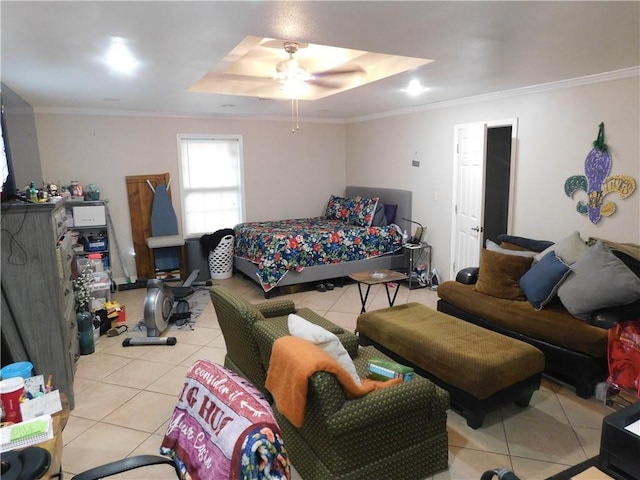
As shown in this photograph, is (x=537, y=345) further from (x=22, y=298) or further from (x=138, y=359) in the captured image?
(x=22, y=298)

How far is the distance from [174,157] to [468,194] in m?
3.88

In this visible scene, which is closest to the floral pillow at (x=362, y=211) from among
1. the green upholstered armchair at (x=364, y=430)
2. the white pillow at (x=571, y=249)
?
the white pillow at (x=571, y=249)

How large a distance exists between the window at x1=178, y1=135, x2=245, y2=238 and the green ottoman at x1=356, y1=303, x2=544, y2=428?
392cm

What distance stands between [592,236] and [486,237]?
1983 millimetres

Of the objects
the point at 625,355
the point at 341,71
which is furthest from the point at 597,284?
the point at 341,71

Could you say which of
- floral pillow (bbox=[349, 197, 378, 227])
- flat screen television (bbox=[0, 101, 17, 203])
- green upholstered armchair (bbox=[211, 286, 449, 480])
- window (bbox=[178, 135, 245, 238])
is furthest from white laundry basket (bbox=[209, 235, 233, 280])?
green upholstered armchair (bbox=[211, 286, 449, 480])

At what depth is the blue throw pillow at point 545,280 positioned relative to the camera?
10.4ft

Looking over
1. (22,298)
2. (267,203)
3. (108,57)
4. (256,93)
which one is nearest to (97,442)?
(22,298)

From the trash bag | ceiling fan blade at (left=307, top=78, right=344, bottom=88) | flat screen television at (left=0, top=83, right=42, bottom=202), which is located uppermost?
ceiling fan blade at (left=307, top=78, right=344, bottom=88)

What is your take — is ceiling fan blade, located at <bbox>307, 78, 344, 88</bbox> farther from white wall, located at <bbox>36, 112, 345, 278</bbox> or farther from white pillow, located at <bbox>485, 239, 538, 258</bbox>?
white pillow, located at <bbox>485, 239, 538, 258</bbox>

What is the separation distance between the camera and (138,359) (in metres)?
3.55

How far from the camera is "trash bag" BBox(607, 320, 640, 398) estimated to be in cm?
263

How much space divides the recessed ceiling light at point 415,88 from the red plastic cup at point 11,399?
3.49 meters

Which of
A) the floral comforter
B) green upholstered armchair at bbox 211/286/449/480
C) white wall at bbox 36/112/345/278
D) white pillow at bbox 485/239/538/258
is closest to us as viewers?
green upholstered armchair at bbox 211/286/449/480
